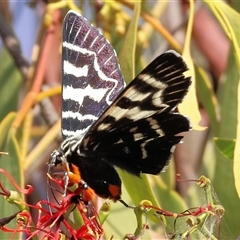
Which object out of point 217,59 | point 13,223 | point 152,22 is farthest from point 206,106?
point 13,223

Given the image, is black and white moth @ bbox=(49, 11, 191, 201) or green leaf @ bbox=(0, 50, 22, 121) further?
green leaf @ bbox=(0, 50, 22, 121)

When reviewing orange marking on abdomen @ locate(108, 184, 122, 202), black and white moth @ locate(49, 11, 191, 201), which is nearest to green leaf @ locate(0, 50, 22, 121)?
black and white moth @ locate(49, 11, 191, 201)

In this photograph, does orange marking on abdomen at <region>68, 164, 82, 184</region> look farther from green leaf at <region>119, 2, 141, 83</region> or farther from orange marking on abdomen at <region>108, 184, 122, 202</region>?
green leaf at <region>119, 2, 141, 83</region>

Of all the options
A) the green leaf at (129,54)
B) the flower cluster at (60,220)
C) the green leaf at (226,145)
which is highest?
the green leaf at (129,54)

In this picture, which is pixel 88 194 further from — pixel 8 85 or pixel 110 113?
pixel 8 85

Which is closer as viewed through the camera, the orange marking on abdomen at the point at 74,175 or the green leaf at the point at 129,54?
the orange marking on abdomen at the point at 74,175

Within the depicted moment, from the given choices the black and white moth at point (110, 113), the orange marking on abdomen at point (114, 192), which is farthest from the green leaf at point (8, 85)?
the orange marking on abdomen at point (114, 192)

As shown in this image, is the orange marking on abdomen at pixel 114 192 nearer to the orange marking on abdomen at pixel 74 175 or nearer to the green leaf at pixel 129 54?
the orange marking on abdomen at pixel 74 175

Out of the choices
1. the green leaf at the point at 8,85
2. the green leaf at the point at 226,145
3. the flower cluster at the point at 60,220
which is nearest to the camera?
the flower cluster at the point at 60,220

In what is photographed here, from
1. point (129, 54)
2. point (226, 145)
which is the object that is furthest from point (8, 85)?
point (226, 145)
